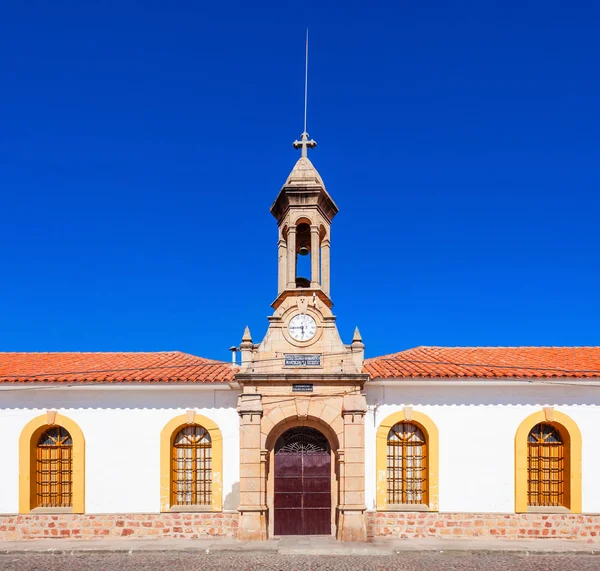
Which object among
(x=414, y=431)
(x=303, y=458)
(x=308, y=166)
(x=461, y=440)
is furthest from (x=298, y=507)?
(x=308, y=166)

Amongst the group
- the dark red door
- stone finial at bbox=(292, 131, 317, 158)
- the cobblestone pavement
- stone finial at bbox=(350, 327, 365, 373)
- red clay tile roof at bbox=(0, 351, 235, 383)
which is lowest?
the cobblestone pavement

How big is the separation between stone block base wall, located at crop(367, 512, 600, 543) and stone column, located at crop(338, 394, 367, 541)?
2.41 ft

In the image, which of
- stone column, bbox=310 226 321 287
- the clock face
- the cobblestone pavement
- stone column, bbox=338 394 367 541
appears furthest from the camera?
stone column, bbox=310 226 321 287

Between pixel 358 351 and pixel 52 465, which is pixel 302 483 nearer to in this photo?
pixel 358 351

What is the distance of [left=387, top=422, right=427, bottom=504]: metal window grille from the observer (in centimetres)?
1572

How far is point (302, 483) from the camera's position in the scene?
1557cm

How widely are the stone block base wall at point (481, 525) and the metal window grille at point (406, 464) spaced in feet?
1.78

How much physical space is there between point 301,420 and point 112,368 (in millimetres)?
5993

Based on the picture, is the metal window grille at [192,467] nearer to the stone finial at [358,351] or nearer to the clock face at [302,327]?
the clock face at [302,327]

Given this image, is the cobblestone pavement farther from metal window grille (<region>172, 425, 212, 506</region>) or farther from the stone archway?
metal window grille (<region>172, 425, 212, 506</region>)

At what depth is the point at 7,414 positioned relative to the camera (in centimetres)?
1586

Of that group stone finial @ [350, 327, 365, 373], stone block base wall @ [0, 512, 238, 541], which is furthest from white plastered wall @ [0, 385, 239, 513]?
stone finial @ [350, 327, 365, 373]

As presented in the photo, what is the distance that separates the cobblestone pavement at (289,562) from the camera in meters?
12.6

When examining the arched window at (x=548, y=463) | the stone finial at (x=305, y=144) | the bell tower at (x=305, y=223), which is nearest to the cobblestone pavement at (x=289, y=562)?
the arched window at (x=548, y=463)
